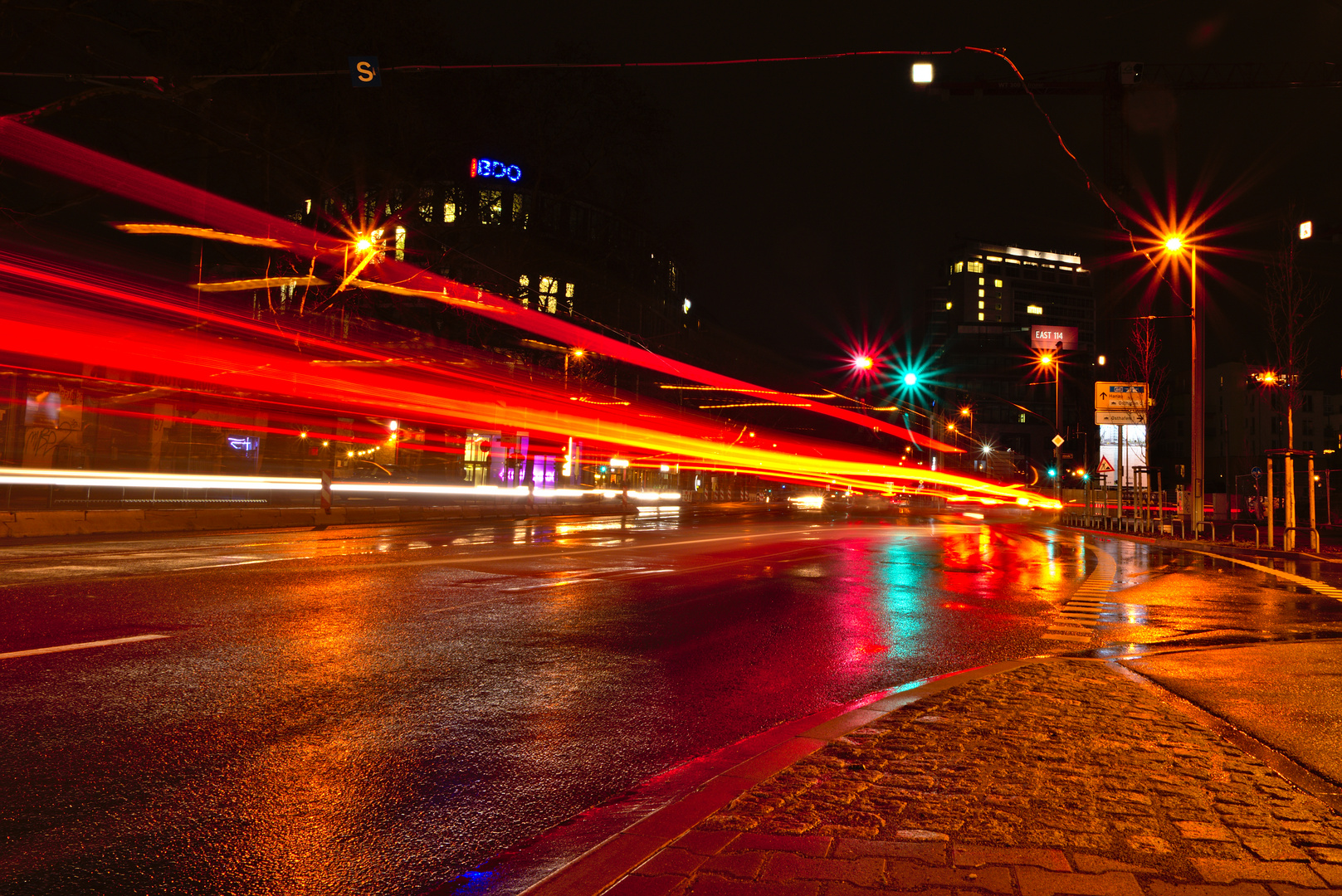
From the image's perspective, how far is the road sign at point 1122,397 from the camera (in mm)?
34875

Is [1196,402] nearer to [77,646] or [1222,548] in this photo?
[1222,548]

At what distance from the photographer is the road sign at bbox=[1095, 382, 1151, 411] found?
114 ft

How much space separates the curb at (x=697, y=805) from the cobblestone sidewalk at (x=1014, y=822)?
0.07 metres

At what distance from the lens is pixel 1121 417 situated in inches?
1390

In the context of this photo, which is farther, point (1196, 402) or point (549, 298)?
point (549, 298)

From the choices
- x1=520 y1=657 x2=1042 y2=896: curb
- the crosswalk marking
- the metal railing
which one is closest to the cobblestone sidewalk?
x1=520 y1=657 x2=1042 y2=896: curb

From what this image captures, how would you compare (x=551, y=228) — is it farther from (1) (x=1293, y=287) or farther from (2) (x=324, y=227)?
(1) (x=1293, y=287)

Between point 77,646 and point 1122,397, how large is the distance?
35916mm

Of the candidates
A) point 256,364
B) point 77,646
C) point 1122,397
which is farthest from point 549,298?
point 77,646

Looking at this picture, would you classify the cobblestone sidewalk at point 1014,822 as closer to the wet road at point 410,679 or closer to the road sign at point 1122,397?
the wet road at point 410,679

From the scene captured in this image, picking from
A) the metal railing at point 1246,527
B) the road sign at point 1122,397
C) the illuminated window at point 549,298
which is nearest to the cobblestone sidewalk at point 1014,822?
the metal railing at point 1246,527

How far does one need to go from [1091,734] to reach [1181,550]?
70.7 ft

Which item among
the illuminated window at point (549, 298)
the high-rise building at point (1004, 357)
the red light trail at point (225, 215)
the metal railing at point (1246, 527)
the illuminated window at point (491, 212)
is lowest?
the metal railing at point (1246, 527)

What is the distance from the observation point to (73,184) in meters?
23.9
